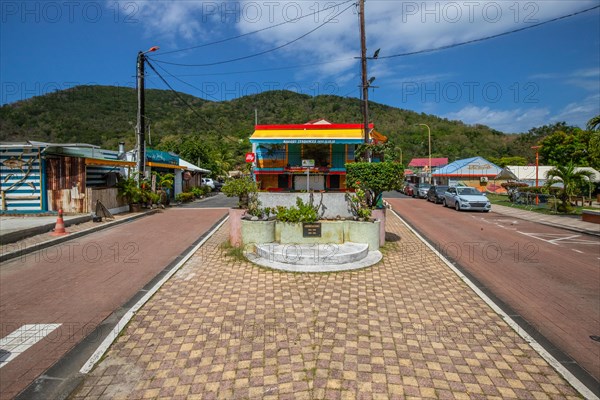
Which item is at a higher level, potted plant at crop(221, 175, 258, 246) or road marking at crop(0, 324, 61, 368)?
potted plant at crop(221, 175, 258, 246)

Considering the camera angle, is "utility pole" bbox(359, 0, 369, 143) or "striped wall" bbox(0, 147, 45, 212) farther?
"striped wall" bbox(0, 147, 45, 212)

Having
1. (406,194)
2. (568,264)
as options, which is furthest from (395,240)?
(406,194)

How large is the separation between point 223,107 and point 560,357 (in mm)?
63647

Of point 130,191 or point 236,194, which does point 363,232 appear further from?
point 130,191

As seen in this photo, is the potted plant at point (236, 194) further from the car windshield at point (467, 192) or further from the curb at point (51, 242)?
the car windshield at point (467, 192)

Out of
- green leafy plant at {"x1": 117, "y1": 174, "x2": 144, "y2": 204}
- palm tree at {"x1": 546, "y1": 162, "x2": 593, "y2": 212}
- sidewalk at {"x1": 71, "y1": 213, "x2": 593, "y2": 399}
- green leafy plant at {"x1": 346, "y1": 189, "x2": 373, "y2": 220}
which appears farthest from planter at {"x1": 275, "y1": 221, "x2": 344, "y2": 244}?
palm tree at {"x1": 546, "y1": 162, "x2": 593, "y2": 212}

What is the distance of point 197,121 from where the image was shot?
183 feet

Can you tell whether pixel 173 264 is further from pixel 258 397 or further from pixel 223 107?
pixel 223 107

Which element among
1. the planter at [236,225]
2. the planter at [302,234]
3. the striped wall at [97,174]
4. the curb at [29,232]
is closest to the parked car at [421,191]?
the planter at [302,234]

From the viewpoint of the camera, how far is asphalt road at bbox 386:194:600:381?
450 cm

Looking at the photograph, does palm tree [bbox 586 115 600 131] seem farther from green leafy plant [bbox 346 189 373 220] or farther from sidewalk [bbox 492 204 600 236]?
green leafy plant [bbox 346 189 373 220]

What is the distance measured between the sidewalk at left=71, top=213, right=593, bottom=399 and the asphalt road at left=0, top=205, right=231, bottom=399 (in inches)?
25.7

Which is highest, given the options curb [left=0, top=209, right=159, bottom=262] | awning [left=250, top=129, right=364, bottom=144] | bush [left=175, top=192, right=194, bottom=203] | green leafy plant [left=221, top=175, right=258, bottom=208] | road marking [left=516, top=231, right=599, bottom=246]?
awning [left=250, top=129, right=364, bottom=144]

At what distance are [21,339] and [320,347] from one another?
3897 millimetres
